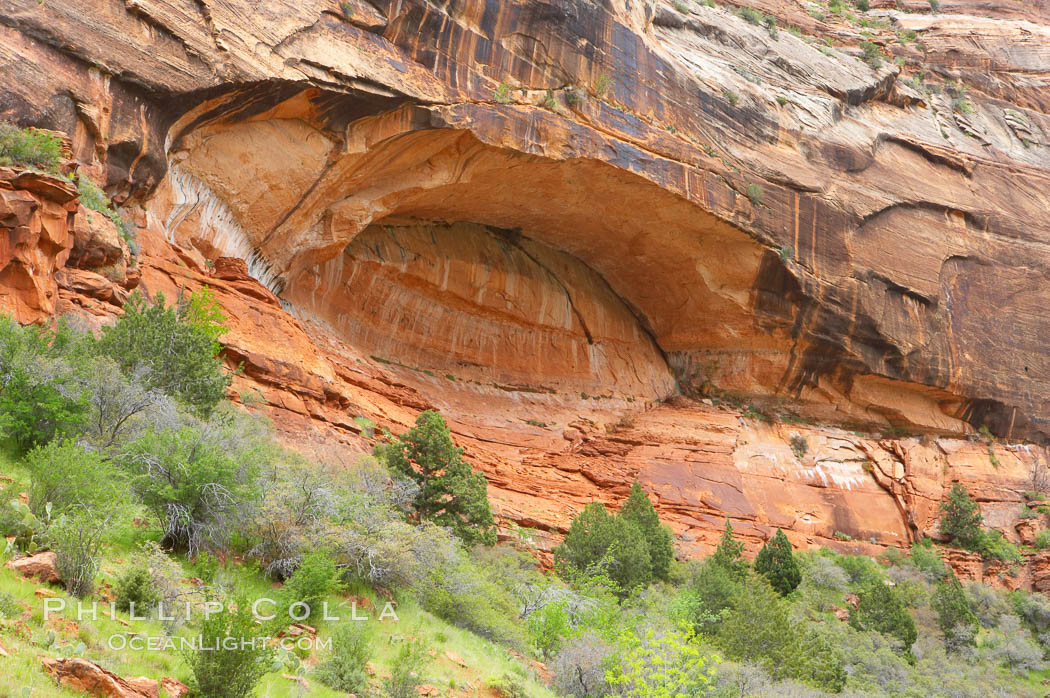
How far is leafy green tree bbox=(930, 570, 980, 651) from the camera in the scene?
19562mm

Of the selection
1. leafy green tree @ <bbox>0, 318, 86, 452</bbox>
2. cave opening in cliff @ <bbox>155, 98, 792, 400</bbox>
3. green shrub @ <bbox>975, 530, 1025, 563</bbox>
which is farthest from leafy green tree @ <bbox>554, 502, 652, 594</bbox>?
green shrub @ <bbox>975, 530, 1025, 563</bbox>

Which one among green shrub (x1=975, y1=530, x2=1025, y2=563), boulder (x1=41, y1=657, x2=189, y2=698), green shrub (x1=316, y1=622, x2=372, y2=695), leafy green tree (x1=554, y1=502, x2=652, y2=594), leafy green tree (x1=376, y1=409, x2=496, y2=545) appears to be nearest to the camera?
boulder (x1=41, y1=657, x2=189, y2=698)

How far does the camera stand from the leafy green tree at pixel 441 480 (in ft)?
47.1

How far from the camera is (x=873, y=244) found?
2667cm

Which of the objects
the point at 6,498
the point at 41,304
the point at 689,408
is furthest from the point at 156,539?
the point at 689,408

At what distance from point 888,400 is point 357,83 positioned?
2204 cm

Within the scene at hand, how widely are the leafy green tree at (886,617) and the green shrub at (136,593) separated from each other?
16.4 meters

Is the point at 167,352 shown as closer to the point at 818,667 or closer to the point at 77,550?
the point at 77,550

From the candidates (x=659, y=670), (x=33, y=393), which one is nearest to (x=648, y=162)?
(x=659, y=670)

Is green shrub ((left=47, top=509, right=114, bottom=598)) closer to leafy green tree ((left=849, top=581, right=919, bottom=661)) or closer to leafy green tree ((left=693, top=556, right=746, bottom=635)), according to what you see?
leafy green tree ((left=693, top=556, right=746, bottom=635))

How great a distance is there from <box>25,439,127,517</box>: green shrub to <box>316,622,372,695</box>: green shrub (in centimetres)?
238

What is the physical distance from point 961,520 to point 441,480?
68.1ft

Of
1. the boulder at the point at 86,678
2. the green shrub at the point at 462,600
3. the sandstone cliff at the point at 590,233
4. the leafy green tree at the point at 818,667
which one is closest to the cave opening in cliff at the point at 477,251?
the sandstone cliff at the point at 590,233

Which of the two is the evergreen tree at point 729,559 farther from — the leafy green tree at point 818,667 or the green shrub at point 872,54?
the green shrub at point 872,54
